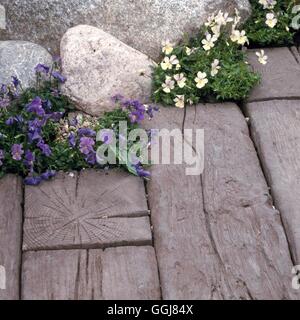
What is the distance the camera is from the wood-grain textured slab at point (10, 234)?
3.15 m

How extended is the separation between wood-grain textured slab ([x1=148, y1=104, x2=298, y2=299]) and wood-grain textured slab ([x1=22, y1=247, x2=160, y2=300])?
9 cm

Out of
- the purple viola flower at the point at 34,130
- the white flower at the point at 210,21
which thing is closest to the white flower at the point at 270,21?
the white flower at the point at 210,21

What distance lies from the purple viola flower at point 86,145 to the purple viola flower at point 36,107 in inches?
11.6

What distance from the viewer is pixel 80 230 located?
11.0 feet

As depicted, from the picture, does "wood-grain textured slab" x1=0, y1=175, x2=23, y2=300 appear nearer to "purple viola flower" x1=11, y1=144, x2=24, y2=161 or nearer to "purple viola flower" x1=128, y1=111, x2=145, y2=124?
"purple viola flower" x1=11, y1=144, x2=24, y2=161

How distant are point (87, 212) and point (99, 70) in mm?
1135

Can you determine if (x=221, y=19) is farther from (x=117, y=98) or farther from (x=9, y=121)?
(x=9, y=121)

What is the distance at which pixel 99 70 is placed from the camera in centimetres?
427

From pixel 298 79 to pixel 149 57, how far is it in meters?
0.98

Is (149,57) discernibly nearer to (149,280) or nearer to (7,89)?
(7,89)

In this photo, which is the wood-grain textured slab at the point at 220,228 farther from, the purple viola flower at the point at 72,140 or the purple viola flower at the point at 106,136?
the purple viola flower at the point at 72,140

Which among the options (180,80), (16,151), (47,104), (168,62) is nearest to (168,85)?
(180,80)

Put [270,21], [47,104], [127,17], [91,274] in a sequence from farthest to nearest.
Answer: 1. [270,21]
2. [127,17]
3. [47,104]
4. [91,274]

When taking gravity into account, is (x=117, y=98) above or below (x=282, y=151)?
above
